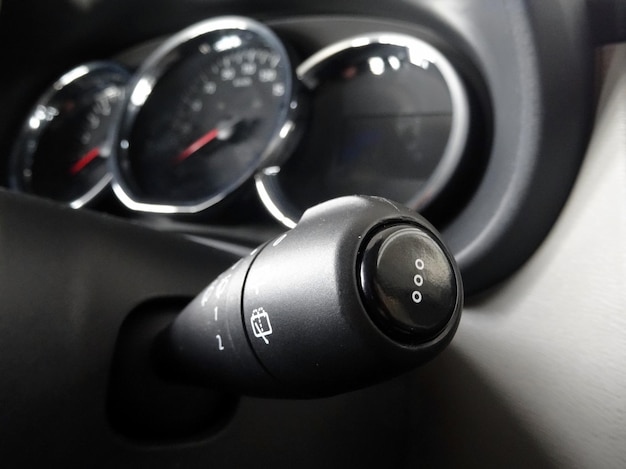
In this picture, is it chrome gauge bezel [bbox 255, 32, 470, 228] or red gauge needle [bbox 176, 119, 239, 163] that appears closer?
chrome gauge bezel [bbox 255, 32, 470, 228]

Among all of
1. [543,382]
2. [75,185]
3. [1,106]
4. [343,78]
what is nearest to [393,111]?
[343,78]

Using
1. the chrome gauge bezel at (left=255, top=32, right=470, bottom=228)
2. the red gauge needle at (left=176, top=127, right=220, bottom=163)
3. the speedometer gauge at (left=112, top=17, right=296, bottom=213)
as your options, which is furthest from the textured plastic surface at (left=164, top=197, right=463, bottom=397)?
the red gauge needle at (left=176, top=127, right=220, bottom=163)

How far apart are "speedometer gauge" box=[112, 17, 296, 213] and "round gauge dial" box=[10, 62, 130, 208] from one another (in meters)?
0.13

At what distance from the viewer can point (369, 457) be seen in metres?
0.61

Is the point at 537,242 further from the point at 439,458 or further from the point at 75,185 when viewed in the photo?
the point at 75,185

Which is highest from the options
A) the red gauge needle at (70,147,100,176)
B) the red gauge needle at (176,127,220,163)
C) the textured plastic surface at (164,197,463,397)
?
the textured plastic surface at (164,197,463,397)

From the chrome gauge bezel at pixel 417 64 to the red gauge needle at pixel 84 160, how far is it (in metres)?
0.44

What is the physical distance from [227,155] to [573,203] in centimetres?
54

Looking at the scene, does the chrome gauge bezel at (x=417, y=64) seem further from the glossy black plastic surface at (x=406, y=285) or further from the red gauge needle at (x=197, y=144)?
the glossy black plastic surface at (x=406, y=285)

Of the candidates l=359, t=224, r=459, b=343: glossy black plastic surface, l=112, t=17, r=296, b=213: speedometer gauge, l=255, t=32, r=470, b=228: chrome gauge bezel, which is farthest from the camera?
l=112, t=17, r=296, b=213: speedometer gauge

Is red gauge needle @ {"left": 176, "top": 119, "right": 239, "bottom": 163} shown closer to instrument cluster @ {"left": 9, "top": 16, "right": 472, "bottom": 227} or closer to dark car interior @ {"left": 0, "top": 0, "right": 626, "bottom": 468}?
instrument cluster @ {"left": 9, "top": 16, "right": 472, "bottom": 227}

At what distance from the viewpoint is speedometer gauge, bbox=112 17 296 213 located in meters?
0.92

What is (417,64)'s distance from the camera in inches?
29.9

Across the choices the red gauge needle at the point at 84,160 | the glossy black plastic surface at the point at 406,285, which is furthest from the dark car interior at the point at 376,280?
the red gauge needle at the point at 84,160
